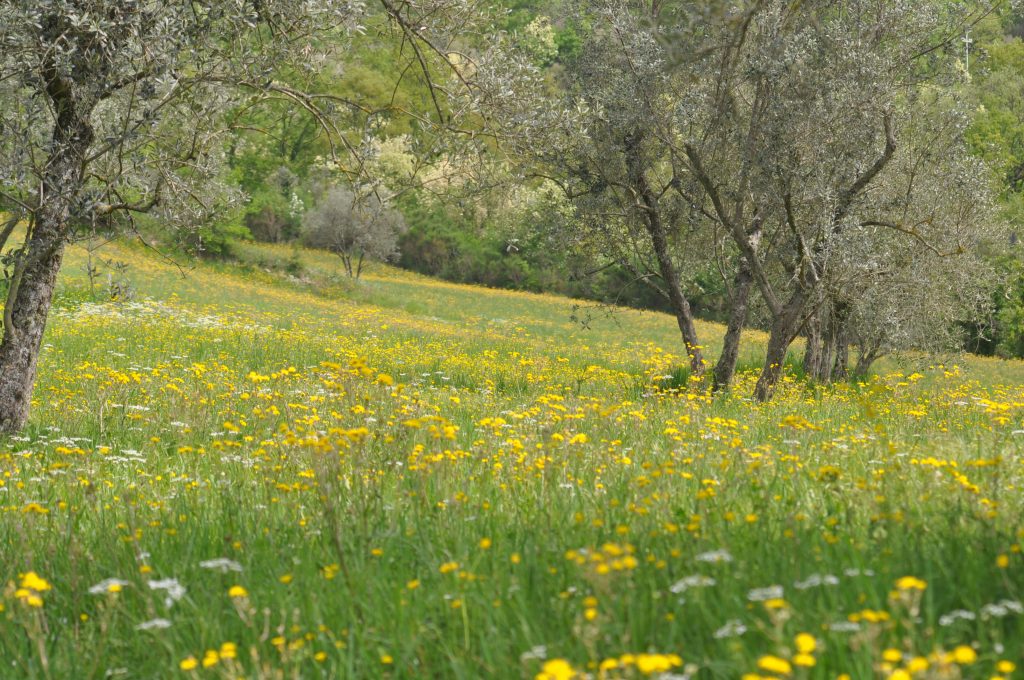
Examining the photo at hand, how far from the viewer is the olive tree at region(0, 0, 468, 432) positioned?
7.24 meters

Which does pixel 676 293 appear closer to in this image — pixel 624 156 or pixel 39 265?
pixel 624 156

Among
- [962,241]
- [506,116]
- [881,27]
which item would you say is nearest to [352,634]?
[506,116]

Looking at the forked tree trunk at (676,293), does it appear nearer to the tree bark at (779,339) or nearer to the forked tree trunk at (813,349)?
the tree bark at (779,339)

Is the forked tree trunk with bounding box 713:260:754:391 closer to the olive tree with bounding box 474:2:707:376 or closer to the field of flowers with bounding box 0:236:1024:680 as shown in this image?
the olive tree with bounding box 474:2:707:376

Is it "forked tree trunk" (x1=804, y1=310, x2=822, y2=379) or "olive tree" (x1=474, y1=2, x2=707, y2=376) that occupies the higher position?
"olive tree" (x1=474, y1=2, x2=707, y2=376)

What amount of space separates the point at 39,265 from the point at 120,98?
1813 mm

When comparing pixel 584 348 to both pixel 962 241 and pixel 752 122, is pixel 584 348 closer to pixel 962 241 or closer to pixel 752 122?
pixel 962 241

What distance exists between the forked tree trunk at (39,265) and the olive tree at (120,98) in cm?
1

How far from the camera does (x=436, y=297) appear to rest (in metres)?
49.5

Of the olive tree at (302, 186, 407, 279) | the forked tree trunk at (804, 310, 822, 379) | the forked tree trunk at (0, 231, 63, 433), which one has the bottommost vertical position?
the forked tree trunk at (0, 231, 63, 433)

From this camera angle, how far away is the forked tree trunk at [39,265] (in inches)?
311

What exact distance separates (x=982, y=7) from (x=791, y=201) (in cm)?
384

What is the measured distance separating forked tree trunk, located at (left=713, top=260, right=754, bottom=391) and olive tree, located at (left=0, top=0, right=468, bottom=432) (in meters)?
7.55

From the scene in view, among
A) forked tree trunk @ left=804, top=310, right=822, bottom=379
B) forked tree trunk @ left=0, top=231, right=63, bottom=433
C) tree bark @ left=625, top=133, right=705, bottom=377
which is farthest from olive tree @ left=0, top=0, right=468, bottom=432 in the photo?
forked tree trunk @ left=804, top=310, right=822, bottom=379
